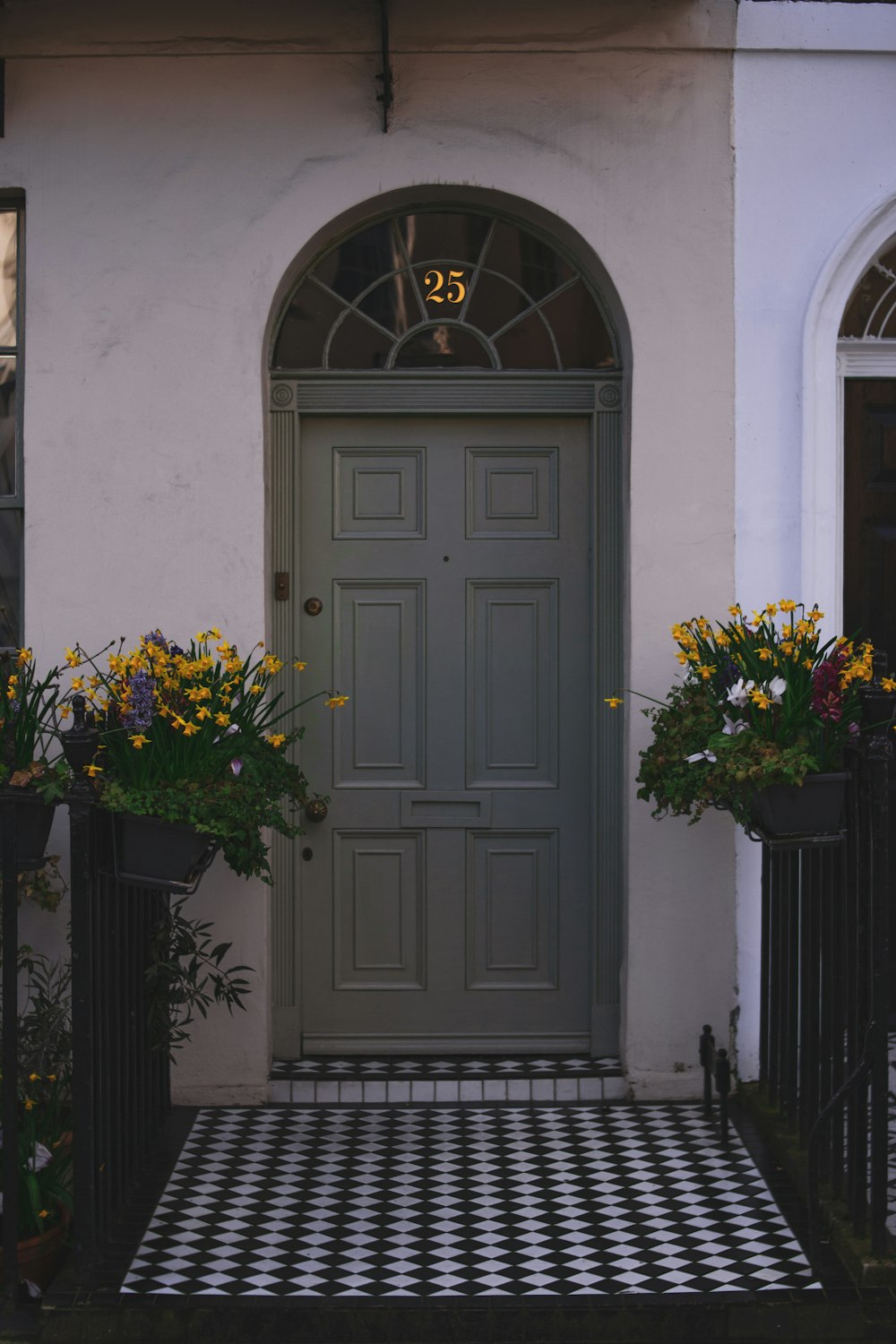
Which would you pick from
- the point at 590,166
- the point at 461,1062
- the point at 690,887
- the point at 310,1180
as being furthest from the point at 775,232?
the point at 310,1180

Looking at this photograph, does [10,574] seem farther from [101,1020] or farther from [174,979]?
[101,1020]

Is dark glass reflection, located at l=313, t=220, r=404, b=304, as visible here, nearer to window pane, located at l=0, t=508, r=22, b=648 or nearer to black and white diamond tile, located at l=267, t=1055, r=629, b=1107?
window pane, located at l=0, t=508, r=22, b=648

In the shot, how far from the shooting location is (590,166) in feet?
17.1

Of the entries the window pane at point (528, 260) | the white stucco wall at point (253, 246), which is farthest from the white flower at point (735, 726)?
the window pane at point (528, 260)

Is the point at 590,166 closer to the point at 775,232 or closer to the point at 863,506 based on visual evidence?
the point at 775,232

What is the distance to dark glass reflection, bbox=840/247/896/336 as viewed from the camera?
17.7ft

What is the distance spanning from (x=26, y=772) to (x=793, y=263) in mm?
3260

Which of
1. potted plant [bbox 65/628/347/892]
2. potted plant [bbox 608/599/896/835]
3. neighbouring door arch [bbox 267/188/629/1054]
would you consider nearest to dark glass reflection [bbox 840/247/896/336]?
neighbouring door arch [bbox 267/188/629/1054]

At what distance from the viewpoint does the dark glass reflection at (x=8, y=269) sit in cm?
535

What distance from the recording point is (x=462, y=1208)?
14.1 ft

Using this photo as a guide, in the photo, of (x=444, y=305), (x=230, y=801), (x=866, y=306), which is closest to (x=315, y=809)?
(x=230, y=801)

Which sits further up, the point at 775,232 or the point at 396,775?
the point at 775,232

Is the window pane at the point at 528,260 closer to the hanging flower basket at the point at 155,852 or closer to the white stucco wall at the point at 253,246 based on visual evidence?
the white stucco wall at the point at 253,246

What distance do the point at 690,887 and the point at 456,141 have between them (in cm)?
288
